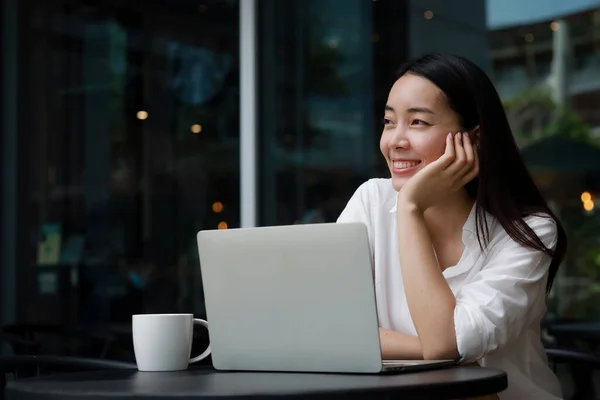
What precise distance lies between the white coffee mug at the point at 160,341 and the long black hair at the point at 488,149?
70 cm

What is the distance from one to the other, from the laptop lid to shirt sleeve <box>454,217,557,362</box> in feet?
1.08

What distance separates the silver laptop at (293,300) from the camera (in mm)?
1660

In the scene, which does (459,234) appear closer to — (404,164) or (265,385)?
(404,164)

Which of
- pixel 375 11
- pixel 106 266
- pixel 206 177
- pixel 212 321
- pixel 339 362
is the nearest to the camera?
pixel 339 362

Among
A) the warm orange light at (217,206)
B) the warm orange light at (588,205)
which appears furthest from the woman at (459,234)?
the warm orange light at (217,206)

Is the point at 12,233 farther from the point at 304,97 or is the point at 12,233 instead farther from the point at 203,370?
the point at 203,370

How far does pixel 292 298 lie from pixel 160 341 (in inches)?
11.8

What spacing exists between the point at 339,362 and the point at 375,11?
318 centimetres

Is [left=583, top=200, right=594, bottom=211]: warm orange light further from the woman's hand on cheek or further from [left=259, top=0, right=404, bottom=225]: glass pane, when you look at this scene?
the woman's hand on cheek

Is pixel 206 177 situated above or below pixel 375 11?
below

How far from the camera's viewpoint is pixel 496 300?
1990mm

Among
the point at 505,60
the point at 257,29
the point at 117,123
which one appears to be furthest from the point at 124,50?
the point at 505,60

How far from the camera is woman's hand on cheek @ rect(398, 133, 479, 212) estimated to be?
6.99 feet

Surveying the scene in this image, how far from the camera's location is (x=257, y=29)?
4898 millimetres
